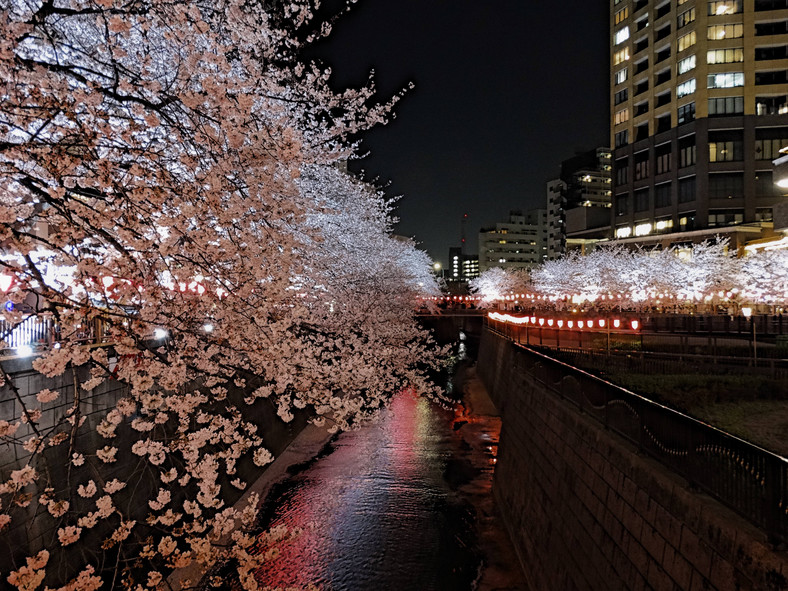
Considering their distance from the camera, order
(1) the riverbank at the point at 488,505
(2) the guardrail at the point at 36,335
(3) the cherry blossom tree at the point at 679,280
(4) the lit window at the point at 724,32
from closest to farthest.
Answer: (2) the guardrail at the point at 36,335, (1) the riverbank at the point at 488,505, (3) the cherry blossom tree at the point at 679,280, (4) the lit window at the point at 724,32

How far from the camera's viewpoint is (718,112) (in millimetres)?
57000

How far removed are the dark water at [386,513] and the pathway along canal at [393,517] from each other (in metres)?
0.03

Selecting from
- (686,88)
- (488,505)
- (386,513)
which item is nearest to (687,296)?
(686,88)

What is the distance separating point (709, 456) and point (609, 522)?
2550mm

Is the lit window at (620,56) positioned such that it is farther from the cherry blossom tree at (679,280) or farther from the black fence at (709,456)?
the black fence at (709,456)

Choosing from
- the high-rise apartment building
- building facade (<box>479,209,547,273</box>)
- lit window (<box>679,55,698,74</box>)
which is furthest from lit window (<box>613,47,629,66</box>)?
building facade (<box>479,209,547,273</box>)

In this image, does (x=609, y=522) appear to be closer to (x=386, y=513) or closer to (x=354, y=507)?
(x=386, y=513)

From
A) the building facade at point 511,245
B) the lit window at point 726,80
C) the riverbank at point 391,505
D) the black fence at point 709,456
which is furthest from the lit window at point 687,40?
the building facade at point 511,245

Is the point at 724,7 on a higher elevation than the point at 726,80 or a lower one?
higher

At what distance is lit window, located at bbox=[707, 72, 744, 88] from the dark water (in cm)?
5526

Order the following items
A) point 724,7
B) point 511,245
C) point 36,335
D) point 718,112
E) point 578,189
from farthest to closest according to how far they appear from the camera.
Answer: point 511,245 → point 578,189 → point 718,112 → point 724,7 → point 36,335

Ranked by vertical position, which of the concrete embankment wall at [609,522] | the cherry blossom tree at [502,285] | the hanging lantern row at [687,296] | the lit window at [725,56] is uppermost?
the lit window at [725,56]

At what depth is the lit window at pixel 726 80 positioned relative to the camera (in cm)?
5625

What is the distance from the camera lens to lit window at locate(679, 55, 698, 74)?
57.3m
